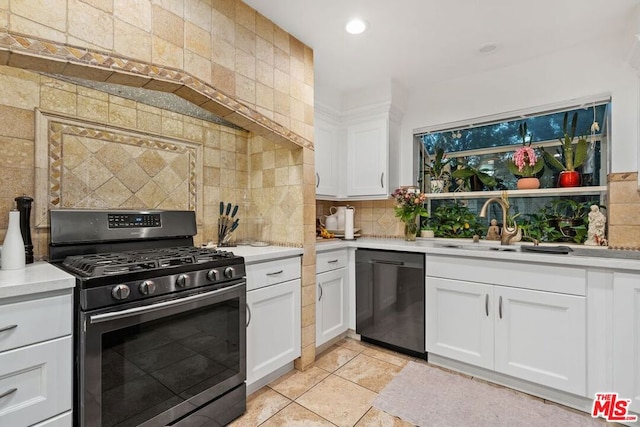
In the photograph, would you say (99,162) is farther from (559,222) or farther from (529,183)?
(559,222)

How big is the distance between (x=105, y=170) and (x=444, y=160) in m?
2.91

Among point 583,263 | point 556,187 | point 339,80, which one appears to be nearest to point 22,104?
point 339,80

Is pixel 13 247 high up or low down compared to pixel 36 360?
up

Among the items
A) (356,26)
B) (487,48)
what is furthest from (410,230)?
(356,26)

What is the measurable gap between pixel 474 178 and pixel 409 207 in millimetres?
699

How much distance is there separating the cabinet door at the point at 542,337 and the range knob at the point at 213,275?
71.1 inches

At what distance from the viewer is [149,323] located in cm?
135

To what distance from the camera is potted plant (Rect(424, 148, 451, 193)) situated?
310 cm

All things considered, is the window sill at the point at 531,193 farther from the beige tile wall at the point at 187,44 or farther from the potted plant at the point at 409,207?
the beige tile wall at the point at 187,44

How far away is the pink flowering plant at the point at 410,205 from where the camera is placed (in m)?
2.88

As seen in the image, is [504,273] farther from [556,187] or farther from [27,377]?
[27,377]

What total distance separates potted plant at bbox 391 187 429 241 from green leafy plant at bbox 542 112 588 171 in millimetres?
1072

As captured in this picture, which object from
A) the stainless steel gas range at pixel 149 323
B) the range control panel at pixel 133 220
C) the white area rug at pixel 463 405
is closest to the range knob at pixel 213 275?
the stainless steel gas range at pixel 149 323

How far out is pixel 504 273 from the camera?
6.72ft
